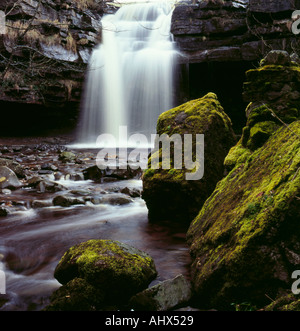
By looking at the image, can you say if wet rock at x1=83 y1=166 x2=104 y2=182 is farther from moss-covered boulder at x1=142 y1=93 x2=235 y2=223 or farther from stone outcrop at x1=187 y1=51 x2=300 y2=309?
stone outcrop at x1=187 y1=51 x2=300 y2=309

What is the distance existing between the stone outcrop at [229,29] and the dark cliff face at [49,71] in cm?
489

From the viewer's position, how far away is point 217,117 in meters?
4.67

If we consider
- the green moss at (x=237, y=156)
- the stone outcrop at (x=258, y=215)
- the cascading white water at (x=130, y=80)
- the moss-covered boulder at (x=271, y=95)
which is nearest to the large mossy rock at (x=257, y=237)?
the stone outcrop at (x=258, y=215)

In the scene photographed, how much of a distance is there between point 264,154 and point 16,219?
4164mm

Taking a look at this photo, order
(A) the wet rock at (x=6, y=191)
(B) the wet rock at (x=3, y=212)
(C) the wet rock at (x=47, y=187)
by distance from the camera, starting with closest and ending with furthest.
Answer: (B) the wet rock at (x=3, y=212)
(A) the wet rock at (x=6, y=191)
(C) the wet rock at (x=47, y=187)

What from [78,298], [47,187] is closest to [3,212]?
[47,187]

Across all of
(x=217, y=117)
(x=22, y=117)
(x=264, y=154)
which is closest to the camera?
(x=264, y=154)

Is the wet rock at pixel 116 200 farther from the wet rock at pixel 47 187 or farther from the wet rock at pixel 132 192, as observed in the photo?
the wet rock at pixel 47 187

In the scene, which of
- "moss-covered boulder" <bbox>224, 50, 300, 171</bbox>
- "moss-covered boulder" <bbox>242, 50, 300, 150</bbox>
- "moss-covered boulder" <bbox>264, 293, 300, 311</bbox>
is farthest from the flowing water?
"moss-covered boulder" <bbox>242, 50, 300, 150</bbox>

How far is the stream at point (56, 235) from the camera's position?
2.95 metres

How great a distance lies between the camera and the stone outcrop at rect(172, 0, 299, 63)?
14.2m

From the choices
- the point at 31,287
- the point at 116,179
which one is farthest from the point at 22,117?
the point at 31,287

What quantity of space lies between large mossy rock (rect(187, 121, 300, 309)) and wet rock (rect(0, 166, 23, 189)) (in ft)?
18.4

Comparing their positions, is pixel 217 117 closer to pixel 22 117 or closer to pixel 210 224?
pixel 210 224
